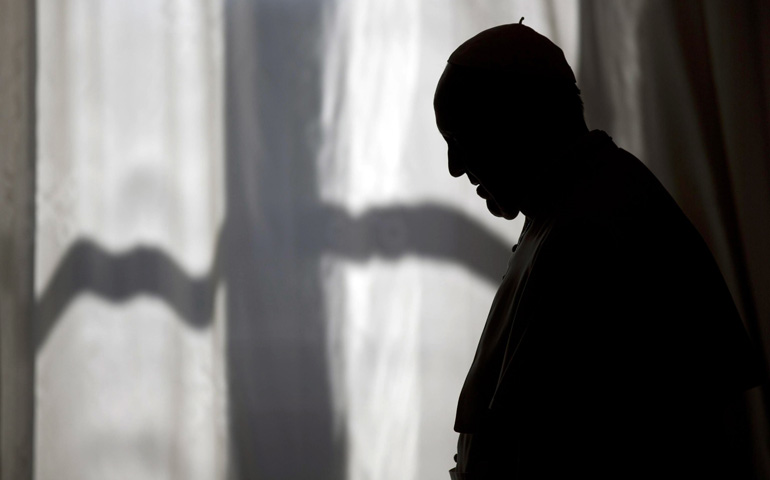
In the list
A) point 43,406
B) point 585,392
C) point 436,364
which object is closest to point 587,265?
point 585,392

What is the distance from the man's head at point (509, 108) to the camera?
0.90 metres

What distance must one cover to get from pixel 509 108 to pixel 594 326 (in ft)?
0.93

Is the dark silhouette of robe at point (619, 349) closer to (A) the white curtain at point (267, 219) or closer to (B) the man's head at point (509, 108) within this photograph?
(B) the man's head at point (509, 108)

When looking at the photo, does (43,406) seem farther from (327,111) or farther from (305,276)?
(327,111)

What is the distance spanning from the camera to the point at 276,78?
1.97 metres

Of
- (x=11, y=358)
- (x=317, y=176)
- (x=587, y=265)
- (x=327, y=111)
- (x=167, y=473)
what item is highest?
(x=327, y=111)

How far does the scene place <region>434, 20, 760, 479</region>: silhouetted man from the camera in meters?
0.76

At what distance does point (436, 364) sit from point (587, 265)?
3.79 ft

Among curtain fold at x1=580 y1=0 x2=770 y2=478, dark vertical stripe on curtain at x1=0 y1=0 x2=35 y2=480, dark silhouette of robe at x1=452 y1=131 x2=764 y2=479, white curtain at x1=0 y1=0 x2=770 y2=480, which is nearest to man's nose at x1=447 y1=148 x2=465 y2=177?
dark silhouette of robe at x1=452 y1=131 x2=764 y2=479

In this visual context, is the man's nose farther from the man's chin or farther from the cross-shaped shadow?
the cross-shaped shadow

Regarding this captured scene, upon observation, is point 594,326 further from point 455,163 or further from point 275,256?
point 275,256

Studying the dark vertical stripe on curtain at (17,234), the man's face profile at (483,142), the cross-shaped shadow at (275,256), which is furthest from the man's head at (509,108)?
the dark vertical stripe on curtain at (17,234)

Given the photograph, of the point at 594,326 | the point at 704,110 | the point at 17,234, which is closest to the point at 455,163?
the point at 594,326

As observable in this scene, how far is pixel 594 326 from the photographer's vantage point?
773 millimetres
